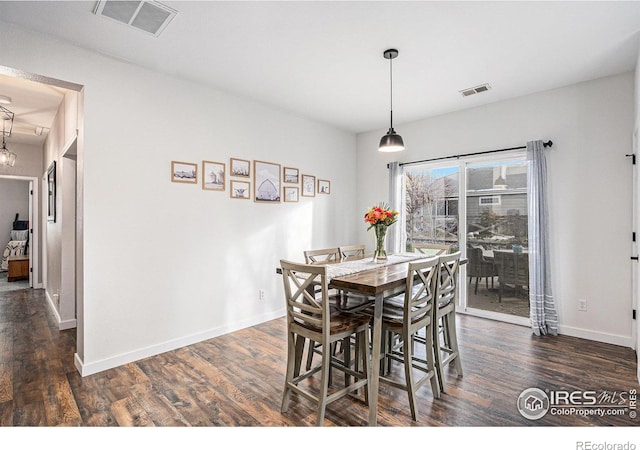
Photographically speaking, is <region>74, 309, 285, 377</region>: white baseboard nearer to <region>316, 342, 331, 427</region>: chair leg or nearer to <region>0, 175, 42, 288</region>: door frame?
<region>316, 342, 331, 427</region>: chair leg

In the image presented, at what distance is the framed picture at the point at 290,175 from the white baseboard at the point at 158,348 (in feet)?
5.75

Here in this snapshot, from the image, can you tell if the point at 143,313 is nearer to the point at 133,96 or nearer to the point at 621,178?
the point at 133,96

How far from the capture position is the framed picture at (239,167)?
12.3 feet

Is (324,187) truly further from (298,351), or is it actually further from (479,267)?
(298,351)

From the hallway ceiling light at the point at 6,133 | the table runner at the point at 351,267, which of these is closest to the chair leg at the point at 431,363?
the table runner at the point at 351,267

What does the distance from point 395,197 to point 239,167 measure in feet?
7.64

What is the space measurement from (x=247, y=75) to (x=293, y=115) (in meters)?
1.24

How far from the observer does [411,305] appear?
83.2 inches

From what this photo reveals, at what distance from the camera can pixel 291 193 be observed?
445 centimetres

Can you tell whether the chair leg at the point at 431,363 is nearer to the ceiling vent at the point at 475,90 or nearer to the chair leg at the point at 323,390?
the chair leg at the point at 323,390

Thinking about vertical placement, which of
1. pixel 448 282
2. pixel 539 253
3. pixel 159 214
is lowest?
pixel 448 282

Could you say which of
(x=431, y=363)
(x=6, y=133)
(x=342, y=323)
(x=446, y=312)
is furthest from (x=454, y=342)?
(x=6, y=133)

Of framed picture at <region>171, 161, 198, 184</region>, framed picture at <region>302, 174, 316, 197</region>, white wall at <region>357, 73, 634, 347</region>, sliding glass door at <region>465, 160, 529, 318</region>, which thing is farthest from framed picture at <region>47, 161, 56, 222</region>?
white wall at <region>357, 73, 634, 347</region>
